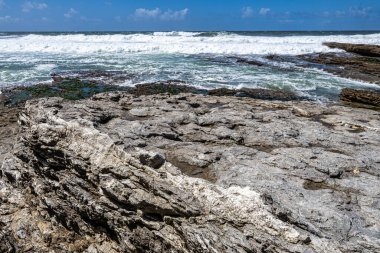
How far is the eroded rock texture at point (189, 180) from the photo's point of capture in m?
5.17

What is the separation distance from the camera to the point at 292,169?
6383 millimetres

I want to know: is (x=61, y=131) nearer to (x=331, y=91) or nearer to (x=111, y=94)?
(x=111, y=94)

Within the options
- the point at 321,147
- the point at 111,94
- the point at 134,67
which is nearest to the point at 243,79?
the point at 134,67

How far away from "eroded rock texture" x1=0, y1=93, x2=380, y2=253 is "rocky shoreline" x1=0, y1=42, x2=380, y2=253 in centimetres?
2

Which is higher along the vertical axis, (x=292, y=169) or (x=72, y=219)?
(x=292, y=169)

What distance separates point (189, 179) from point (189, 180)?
0.8 inches

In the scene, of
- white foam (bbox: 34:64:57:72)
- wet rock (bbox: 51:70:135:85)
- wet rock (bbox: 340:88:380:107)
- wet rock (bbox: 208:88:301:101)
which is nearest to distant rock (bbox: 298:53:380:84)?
wet rock (bbox: 340:88:380:107)

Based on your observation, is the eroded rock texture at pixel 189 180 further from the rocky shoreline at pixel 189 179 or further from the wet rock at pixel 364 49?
the wet rock at pixel 364 49

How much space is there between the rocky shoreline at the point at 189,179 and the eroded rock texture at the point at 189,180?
0.07 ft

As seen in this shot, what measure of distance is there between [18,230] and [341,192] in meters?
6.35

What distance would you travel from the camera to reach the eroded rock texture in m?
5.17

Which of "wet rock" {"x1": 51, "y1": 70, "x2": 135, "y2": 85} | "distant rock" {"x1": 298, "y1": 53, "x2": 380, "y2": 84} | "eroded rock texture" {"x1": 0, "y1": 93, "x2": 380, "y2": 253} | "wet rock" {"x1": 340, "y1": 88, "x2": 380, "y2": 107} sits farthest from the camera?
"distant rock" {"x1": 298, "y1": 53, "x2": 380, "y2": 84}

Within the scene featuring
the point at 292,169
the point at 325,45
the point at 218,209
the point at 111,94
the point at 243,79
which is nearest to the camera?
the point at 218,209

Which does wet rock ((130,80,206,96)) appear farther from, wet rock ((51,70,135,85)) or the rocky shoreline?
the rocky shoreline
